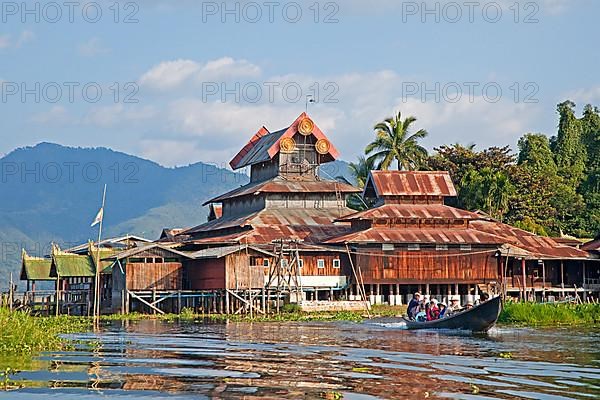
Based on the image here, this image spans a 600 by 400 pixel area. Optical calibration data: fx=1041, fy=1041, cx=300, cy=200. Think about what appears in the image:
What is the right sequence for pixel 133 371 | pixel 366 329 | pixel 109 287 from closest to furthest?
pixel 133 371 → pixel 366 329 → pixel 109 287

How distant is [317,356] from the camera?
79.8 ft

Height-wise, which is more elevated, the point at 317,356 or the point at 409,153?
the point at 409,153

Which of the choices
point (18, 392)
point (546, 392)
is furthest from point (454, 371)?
point (18, 392)

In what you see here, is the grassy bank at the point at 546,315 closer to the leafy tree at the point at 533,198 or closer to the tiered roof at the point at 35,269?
the tiered roof at the point at 35,269

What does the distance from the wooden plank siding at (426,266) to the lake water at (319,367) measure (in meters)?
22.5

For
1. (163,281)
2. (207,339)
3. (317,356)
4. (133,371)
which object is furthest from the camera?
(163,281)

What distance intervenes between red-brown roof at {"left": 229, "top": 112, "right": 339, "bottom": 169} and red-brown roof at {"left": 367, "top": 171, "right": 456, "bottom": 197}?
8.94m

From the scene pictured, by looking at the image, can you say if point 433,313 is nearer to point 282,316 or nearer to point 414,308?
point 414,308

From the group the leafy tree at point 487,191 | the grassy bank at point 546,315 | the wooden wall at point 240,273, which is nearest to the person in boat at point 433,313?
the grassy bank at point 546,315

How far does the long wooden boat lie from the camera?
32.6 m

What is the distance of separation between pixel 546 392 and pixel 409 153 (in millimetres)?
57558

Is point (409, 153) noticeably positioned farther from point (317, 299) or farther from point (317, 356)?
point (317, 356)

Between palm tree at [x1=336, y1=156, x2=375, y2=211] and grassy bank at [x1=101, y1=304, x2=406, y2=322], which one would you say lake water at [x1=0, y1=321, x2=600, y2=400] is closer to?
grassy bank at [x1=101, y1=304, x2=406, y2=322]

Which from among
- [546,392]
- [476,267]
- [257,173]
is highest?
[257,173]
